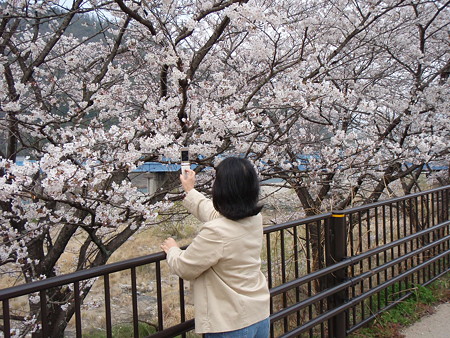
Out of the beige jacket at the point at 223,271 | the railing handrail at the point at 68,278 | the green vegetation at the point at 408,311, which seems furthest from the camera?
the green vegetation at the point at 408,311

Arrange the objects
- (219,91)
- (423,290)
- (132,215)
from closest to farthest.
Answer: (132,215), (423,290), (219,91)

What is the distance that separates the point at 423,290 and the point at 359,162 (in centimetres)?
238

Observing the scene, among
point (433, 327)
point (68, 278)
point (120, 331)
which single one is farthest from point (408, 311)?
point (120, 331)

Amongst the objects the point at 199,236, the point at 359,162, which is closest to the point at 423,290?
the point at 359,162

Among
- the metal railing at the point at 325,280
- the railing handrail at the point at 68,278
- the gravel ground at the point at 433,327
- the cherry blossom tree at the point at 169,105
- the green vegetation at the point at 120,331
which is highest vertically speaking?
the cherry blossom tree at the point at 169,105

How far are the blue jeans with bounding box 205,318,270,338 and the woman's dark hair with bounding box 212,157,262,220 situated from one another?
1.76 ft

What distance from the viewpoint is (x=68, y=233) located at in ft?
15.8

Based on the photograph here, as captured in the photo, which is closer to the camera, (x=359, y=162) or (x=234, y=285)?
(x=234, y=285)

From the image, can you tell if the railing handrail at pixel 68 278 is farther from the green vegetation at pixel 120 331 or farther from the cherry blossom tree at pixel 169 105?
the green vegetation at pixel 120 331

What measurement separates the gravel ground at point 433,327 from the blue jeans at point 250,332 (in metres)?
2.30

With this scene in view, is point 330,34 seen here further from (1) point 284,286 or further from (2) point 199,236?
(2) point 199,236

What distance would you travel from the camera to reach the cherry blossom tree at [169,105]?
163 inches

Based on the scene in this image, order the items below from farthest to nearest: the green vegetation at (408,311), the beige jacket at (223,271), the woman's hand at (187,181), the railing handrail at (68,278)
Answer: the green vegetation at (408,311) < the woman's hand at (187,181) < the beige jacket at (223,271) < the railing handrail at (68,278)

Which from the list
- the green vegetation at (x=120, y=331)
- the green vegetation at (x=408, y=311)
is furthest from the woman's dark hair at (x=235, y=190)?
the green vegetation at (x=120, y=331)
